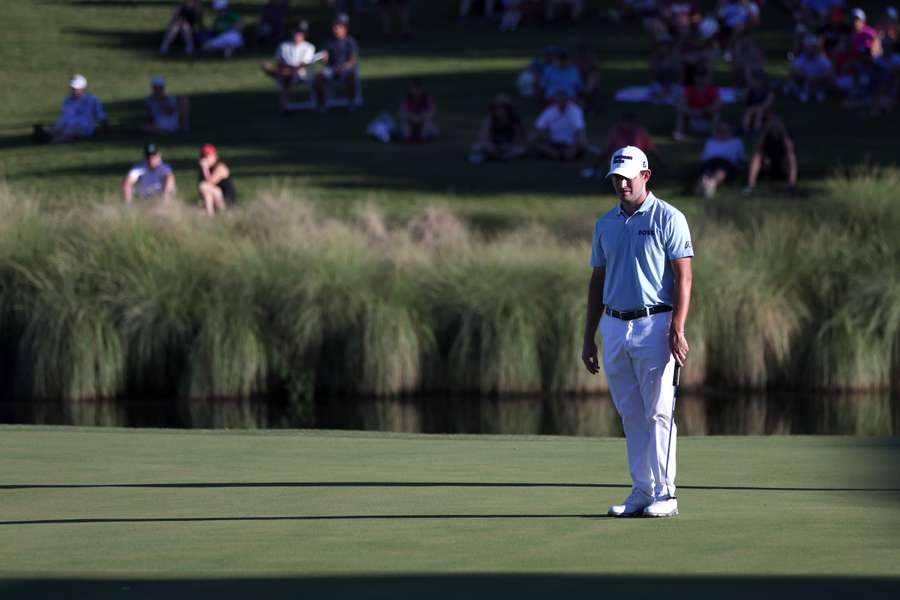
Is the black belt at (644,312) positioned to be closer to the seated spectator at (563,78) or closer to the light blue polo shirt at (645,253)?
the light blue polo shirt at (645,253)

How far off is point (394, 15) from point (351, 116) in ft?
30.8

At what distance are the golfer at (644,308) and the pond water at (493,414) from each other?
986 cm

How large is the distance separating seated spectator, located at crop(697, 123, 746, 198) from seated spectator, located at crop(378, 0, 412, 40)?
15.1 metres

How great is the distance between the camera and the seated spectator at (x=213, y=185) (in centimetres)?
2461

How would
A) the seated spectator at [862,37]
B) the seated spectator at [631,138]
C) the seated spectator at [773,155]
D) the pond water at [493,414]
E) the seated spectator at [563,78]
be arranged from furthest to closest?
the seated spectator at [862,37] < the seated spectator at [563,78] < the seated spectator at [631,138] < the seated spectator at [773,155] < the pond water at [493,414]

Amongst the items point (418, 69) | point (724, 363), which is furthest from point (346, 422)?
point (418, 69)

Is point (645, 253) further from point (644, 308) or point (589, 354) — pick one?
point (589, 354)

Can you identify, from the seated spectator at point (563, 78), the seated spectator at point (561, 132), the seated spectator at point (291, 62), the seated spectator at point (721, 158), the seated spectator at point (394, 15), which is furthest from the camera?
the seated spectator at point (394, 15)

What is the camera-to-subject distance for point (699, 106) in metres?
30.3

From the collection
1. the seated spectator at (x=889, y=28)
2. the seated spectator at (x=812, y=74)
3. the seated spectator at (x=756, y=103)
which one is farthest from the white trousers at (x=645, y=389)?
the seated spectator at (x=889, y=28)

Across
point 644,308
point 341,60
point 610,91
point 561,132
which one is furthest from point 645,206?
point 610,91

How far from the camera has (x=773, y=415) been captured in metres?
19.6

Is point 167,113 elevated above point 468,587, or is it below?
above

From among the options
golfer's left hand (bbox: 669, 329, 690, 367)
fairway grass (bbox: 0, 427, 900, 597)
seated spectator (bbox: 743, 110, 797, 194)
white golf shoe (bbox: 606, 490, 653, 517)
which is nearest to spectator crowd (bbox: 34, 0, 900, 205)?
seated spectator (bbox: 743, 110, 797, 194)
